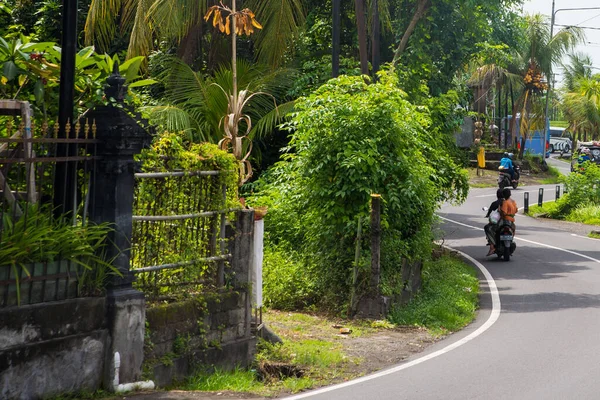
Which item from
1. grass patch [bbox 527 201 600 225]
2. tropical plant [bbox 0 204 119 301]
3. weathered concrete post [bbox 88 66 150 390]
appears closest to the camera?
tropical plant [bbox 0 204 119 301]

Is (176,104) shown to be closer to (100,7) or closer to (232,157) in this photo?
(100,7)

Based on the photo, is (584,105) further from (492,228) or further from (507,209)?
(507,209)

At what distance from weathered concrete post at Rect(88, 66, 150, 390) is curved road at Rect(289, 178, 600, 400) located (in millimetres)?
1705

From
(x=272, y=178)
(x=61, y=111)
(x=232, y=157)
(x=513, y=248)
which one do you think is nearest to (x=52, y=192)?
(x=61, y=111)

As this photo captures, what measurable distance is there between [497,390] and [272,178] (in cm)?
972

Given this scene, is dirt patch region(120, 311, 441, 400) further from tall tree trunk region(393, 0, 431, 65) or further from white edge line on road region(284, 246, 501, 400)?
tall tree trunk region(393, 0, 431, 65)

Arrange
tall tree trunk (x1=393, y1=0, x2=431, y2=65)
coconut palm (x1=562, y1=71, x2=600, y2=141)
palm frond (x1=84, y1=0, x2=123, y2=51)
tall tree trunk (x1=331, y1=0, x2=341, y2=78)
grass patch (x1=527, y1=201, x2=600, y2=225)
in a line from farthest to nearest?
coconut palm (x1=562, y1=71, x2=600, y2=141) < grass patch (x1=527, y1=201, x2=600, y2=225) < tall tree trunk (x1=393, y1=0, x2=431, y2=65) < palm frond (x1=84, y1=0, x2=123, y2=51) < tall tree trunk (x1=331, y1=0, x2=341, y2=78)

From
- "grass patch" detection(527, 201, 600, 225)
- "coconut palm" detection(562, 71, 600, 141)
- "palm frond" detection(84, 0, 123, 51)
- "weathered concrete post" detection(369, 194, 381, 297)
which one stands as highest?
"coconut palm" detection(562, 71, 600, 141)

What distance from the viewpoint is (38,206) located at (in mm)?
7516

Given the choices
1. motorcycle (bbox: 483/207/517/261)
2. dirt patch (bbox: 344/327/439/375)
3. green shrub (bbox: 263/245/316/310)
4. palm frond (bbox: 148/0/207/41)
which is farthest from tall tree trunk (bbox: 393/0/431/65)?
dirt patch (bbox: 344/327/439/375)

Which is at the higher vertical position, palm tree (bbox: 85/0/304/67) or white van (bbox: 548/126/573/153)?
palm tree (bbox: 85/0/304/67)

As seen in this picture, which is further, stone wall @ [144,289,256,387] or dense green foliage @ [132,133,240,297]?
dense green foliage @ [132,133,240,297]

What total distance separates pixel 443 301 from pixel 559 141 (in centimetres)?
7597

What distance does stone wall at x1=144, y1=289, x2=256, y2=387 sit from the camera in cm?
839
